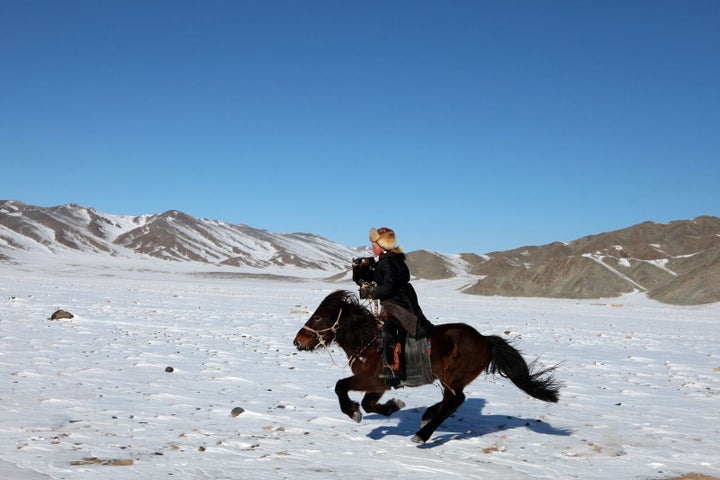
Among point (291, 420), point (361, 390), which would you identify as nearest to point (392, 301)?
point (361, 390)

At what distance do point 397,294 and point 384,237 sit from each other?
30.1 inches

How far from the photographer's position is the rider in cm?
782

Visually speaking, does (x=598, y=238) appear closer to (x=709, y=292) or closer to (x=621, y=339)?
(x=709, y=292)

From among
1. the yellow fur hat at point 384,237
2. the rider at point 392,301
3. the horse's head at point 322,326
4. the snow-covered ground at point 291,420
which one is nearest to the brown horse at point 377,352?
the horse's head at point 322,326

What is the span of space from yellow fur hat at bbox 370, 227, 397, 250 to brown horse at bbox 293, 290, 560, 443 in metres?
0.97

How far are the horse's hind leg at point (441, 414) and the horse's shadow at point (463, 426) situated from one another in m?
→ 0.22

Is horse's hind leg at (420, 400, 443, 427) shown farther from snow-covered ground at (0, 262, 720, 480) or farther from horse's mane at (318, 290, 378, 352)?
horse's mane at (318, 290, 378, 352)

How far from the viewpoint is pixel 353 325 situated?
8.20 meters

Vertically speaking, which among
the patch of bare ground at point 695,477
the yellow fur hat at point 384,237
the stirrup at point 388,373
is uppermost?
the yellow fur hat at point 384,237

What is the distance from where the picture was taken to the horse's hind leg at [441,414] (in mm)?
7723

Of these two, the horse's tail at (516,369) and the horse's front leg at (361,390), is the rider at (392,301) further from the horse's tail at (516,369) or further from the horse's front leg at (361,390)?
the horse's tail at (516,369)

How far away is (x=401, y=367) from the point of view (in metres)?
7.82

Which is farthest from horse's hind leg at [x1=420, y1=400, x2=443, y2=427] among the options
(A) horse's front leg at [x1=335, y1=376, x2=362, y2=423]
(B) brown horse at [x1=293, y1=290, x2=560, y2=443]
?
(A) horse's front leg at [x1=335, y1=376, x2=362, y2=423]

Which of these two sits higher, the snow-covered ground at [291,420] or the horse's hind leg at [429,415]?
the horse's hind leg at [429,415]
